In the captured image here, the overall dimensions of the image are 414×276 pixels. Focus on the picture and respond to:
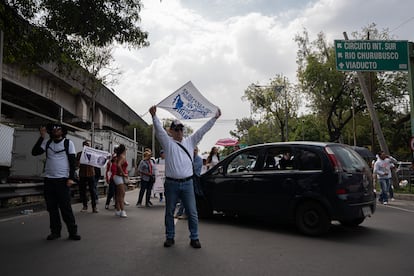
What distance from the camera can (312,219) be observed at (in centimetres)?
639

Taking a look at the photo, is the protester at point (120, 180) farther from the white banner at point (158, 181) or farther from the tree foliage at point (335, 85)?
the tree foliage at point (335, 85)

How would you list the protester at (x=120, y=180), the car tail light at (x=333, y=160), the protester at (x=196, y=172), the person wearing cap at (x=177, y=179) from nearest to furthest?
the person wearing cap at (x=177, y=179), the car tail light at (x=333, y=160), the protester at (x=196, y=172), the protester at (x=120, y=180)

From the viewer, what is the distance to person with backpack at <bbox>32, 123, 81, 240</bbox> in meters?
5.85

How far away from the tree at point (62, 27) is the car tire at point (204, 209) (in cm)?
448

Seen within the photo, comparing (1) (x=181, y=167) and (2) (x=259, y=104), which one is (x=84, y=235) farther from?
(2) (x=259, y=104)

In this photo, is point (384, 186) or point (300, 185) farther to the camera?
point (384, 186)

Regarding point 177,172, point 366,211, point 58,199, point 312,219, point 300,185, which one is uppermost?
point 177,172

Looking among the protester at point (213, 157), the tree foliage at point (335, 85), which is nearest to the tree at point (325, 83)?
the tree foliage at point (335, 85)

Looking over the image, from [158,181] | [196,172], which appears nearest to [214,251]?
[196,172]

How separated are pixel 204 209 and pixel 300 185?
2.38 meters

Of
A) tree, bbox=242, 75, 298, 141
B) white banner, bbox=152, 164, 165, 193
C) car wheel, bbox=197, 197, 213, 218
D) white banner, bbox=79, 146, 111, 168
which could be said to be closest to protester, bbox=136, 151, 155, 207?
white banner, bbox=152, 164, 165, 193

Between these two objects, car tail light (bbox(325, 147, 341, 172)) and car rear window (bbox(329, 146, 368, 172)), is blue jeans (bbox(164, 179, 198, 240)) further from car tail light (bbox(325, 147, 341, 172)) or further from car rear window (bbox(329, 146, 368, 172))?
car rear window (bbox(329, 146, 368, 172))

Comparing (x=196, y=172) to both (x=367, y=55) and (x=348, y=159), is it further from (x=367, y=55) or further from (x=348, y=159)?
(x=367, y=55)

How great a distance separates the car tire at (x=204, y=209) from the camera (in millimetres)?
7973
